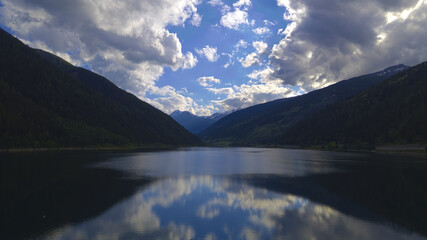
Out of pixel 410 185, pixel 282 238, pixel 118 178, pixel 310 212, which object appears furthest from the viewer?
pixel 118 178

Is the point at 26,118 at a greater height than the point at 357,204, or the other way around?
the point at 26,118

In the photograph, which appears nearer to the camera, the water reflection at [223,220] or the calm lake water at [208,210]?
the water reflection at [223,220]

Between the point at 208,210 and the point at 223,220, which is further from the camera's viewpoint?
the point at 208,210

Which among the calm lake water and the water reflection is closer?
the water reflection

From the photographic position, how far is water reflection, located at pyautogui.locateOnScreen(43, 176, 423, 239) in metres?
24.4

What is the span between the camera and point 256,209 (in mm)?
34344

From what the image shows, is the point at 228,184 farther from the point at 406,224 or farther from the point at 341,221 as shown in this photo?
the point at 406,224

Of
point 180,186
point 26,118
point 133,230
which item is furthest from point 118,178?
point 26,118

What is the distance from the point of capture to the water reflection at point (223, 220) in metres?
24.4

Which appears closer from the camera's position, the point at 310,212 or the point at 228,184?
the point at 310,212

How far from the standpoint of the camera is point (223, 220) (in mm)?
29500

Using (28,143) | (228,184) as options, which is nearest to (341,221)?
(228,184)

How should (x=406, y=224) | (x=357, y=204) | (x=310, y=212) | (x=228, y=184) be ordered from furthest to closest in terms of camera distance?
1. (x=228, y=184)
2. (x=357, y=204)
3. (x=310, y=212)
4. (x=406, y=224)

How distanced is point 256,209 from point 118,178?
113 ft
